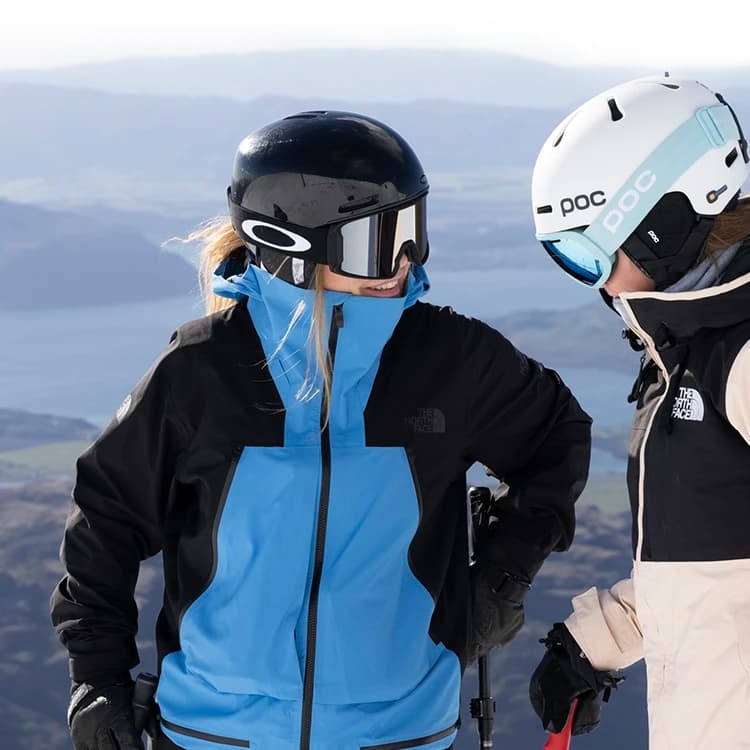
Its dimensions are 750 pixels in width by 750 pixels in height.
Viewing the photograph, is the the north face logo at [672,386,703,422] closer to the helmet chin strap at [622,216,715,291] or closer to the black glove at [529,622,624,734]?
the helmet chin strap at [622,216,715,291]

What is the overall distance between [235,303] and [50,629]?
110 ft

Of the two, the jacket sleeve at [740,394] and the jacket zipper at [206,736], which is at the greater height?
the jacket sleeve at [740,394]

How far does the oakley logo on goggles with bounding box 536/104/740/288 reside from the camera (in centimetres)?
218

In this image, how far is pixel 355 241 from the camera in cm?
221

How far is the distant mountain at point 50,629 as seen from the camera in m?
33.4

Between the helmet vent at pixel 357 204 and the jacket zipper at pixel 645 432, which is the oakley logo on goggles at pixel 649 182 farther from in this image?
the helmet vent at pixel 357 204

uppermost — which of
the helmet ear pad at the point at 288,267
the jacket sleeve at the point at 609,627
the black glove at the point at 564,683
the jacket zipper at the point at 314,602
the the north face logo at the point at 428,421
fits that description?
the helmet ear pad at the point at 288,267

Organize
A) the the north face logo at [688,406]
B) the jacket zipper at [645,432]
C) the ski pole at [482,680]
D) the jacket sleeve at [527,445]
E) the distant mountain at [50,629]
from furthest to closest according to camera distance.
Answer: the distant mountain at [50,629] → the ski pole at [482,680] → the jacket sleeve at [527,445] → the jacket zipper at [645,432] → the the north face logo at [688,406]

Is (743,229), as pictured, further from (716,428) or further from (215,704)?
(215,704)

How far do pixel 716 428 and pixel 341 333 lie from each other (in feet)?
2.31

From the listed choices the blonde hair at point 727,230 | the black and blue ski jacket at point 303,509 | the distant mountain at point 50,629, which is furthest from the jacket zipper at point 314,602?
the distant mountain at point 50,629

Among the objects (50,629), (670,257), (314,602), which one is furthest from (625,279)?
(50,629)

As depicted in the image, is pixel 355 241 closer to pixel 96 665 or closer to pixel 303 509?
pixel 303 509

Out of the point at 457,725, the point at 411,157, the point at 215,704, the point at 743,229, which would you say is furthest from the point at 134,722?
the point at 743,229
